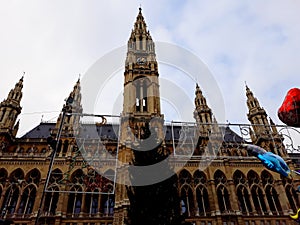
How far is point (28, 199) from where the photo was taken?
62.0 feet

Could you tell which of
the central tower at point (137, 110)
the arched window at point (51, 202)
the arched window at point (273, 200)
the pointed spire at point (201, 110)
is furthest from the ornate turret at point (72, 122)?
the arched window at point (273, 200)

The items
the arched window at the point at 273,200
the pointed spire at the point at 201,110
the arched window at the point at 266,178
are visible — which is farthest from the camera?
the pointed spire at the point at 201,110

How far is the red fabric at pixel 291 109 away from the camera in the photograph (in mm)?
4934

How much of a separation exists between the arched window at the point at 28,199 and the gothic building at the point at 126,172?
0.26 feet

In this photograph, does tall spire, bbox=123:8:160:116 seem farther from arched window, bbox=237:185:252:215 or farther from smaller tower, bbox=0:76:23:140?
smaller tower, bbox=0:76:23:140

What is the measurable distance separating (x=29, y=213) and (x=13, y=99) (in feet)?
47.8

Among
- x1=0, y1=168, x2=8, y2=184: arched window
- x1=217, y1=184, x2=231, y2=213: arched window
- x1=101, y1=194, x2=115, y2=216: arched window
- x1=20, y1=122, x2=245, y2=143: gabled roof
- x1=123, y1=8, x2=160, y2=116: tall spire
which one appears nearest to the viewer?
x1=101, y1=194, x2=115, y2=216: arched window

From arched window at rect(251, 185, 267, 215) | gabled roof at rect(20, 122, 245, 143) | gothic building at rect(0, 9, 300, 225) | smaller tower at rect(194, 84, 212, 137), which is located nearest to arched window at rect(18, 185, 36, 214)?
gothic building at rect(0, 9, 300, 225)

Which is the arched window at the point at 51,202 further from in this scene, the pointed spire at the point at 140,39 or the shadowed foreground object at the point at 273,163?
the pointed spire at the point at 140,39

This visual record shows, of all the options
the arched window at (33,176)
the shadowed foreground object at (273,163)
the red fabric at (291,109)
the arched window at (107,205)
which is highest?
the arched window at (33,176)

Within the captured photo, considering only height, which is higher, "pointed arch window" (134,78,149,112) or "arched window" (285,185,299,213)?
"pointed arch window" (134,78,149,112)

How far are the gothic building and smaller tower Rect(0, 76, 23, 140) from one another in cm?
10

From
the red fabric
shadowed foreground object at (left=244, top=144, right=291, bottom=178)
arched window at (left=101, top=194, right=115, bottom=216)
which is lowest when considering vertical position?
shadowed foreground object at (left=244, top=144, right=291, bottom=178)

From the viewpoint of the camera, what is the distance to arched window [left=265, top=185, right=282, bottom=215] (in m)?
20.7
